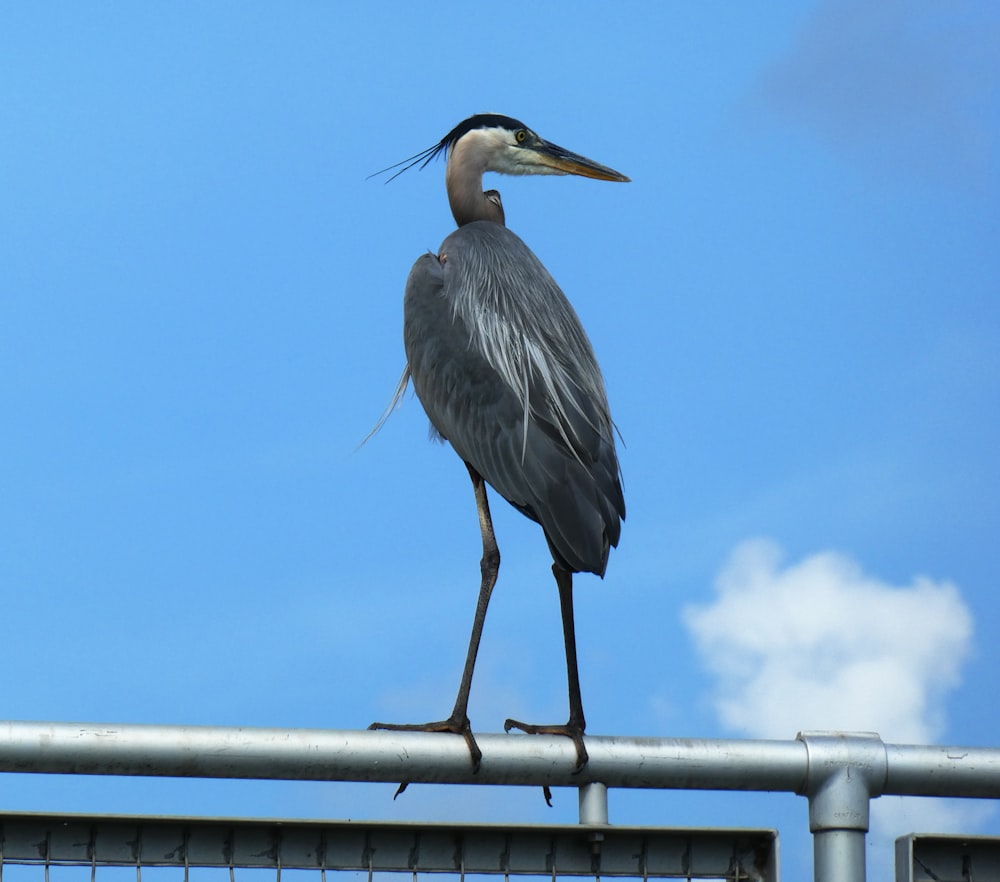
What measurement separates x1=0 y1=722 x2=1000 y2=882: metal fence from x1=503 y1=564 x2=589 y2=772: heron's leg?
1.47 meters

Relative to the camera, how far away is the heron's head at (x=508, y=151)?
7.25 m

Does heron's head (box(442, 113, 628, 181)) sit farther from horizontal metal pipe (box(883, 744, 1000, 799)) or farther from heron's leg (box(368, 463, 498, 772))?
horizontal metal pipe (box(883, 744, 1000, 799))

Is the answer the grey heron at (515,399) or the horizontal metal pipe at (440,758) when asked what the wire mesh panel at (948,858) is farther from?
the grey heron at (515,399)

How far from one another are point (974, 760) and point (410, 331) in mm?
3509

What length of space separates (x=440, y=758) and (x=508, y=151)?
4.94 m

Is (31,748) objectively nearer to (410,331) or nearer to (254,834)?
(254,834)

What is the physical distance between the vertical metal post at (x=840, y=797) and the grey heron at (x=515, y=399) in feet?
5.79

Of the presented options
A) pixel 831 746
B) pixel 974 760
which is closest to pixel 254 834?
pixel 831 746

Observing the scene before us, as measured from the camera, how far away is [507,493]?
17.3ft

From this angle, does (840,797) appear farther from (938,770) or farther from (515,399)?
(515,399)

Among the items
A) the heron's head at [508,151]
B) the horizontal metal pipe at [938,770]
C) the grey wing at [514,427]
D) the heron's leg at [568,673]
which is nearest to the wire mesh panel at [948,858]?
the horizontal metal pipe at [938,770]

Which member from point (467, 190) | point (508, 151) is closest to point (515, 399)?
point (467, 190)

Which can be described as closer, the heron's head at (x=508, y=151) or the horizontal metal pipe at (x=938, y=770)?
the horizontal metal pipe at (x=938, y=770)

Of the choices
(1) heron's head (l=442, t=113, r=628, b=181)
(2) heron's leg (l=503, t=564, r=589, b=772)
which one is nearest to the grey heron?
(2) heron's leg (l=503, t=564, r=589, b=772)
